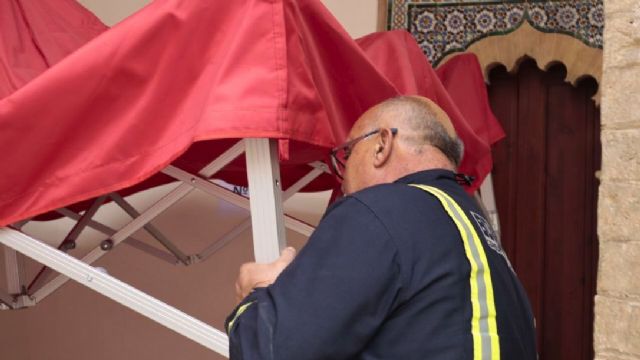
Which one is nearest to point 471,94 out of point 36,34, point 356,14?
point 356,14

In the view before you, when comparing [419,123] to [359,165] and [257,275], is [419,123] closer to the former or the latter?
[359,165]

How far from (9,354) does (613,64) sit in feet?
12.0

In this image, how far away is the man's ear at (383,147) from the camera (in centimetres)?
149

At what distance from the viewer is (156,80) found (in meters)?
1.70

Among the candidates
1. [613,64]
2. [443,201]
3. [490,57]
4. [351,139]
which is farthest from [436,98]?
[490,57]

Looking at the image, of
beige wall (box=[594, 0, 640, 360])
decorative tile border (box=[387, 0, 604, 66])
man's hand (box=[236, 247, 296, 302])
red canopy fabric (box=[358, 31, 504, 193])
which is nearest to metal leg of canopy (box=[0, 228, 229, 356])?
man's hand (box=[236, 247, 296, 302])

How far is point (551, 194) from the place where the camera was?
12.7 feet

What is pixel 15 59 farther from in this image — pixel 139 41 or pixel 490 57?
pixel 490 57

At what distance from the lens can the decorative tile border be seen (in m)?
3.67

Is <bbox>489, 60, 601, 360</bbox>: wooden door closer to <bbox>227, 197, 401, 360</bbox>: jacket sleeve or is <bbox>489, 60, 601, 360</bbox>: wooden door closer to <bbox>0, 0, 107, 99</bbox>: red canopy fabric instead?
<bbox>0, 0, 107, 99</bbox>: red canopy fabric

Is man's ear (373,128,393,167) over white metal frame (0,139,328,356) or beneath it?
over

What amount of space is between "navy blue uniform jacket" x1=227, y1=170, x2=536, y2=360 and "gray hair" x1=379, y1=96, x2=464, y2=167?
0.53 ft

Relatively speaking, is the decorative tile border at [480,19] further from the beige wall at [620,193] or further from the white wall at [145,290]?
the beige wall at [620,193]

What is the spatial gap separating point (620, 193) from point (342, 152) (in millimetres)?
589
